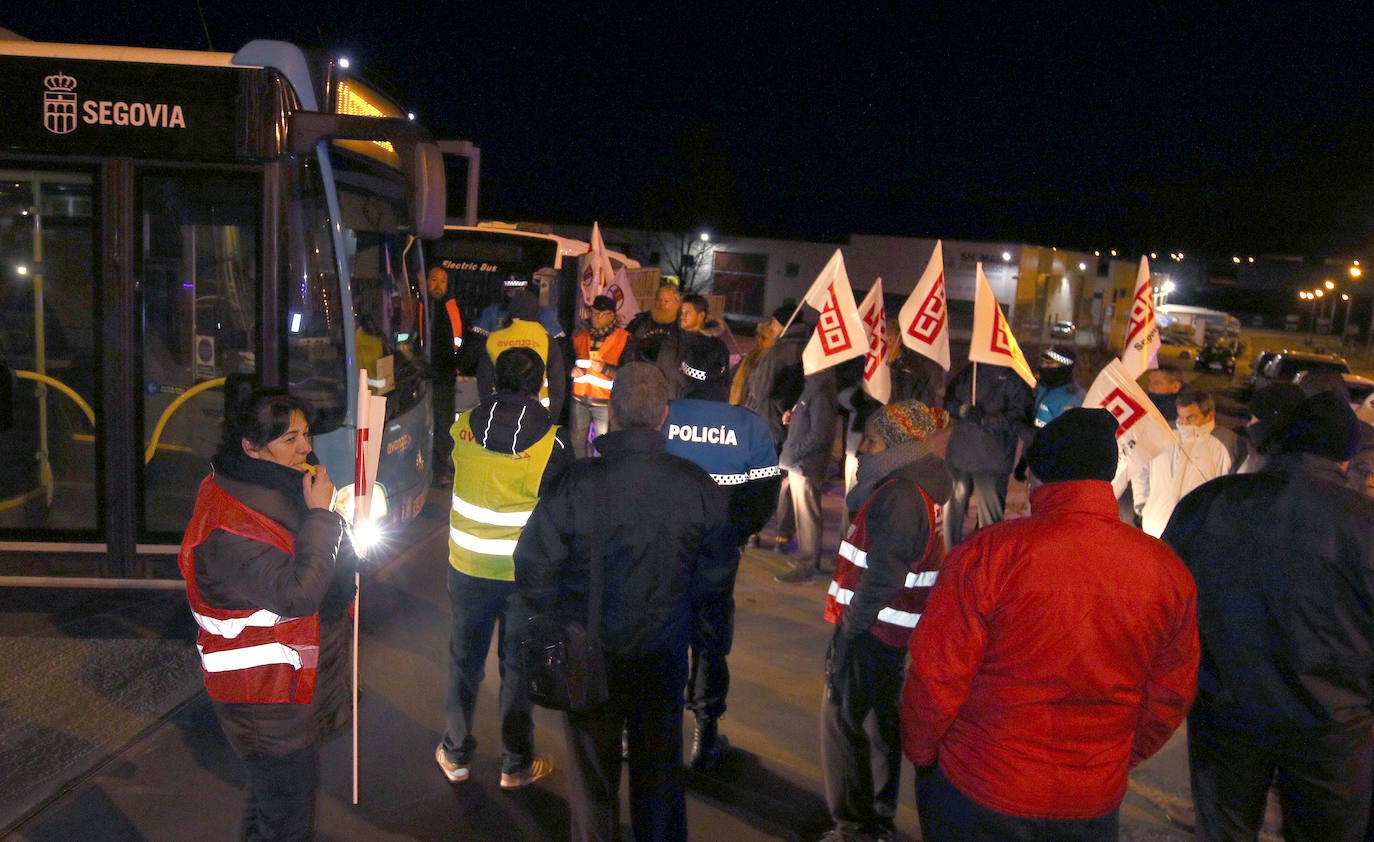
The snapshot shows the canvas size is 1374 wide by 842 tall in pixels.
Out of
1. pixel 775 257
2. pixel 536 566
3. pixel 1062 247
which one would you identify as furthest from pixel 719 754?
pixel 1062 247

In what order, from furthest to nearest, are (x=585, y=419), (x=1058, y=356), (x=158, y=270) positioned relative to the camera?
(x=585, y=419) → (x=1058, y=356) → (x=158, y=270)

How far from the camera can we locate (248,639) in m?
3.12

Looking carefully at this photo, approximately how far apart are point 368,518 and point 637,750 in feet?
5.28

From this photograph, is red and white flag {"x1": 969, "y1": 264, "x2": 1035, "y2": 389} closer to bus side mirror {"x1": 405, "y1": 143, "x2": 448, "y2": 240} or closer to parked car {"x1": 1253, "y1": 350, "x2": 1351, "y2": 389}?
bus side mirror {"x1": 405, "y1": 143, "x2": 448, "y2": 240}

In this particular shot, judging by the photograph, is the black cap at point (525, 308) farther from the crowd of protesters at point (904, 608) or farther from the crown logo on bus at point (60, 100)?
the crown logo on bus at point (60, 100)

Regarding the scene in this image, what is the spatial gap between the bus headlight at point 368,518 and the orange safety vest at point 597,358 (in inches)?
133

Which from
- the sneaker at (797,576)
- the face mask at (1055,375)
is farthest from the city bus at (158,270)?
the face mask at (1055,375)

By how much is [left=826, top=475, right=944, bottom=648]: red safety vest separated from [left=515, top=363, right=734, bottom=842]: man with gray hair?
57 centimetres

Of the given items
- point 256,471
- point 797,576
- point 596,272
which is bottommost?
point 797,576

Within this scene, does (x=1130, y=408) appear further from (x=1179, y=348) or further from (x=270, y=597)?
(x=1179, y=348)

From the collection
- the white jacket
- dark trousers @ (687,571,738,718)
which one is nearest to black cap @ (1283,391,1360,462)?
dark trousers @ (687,571,738,718)

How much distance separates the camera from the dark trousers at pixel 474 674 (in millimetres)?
4492

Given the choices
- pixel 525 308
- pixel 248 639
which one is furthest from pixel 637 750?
pixel 525 308

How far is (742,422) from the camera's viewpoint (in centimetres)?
498
